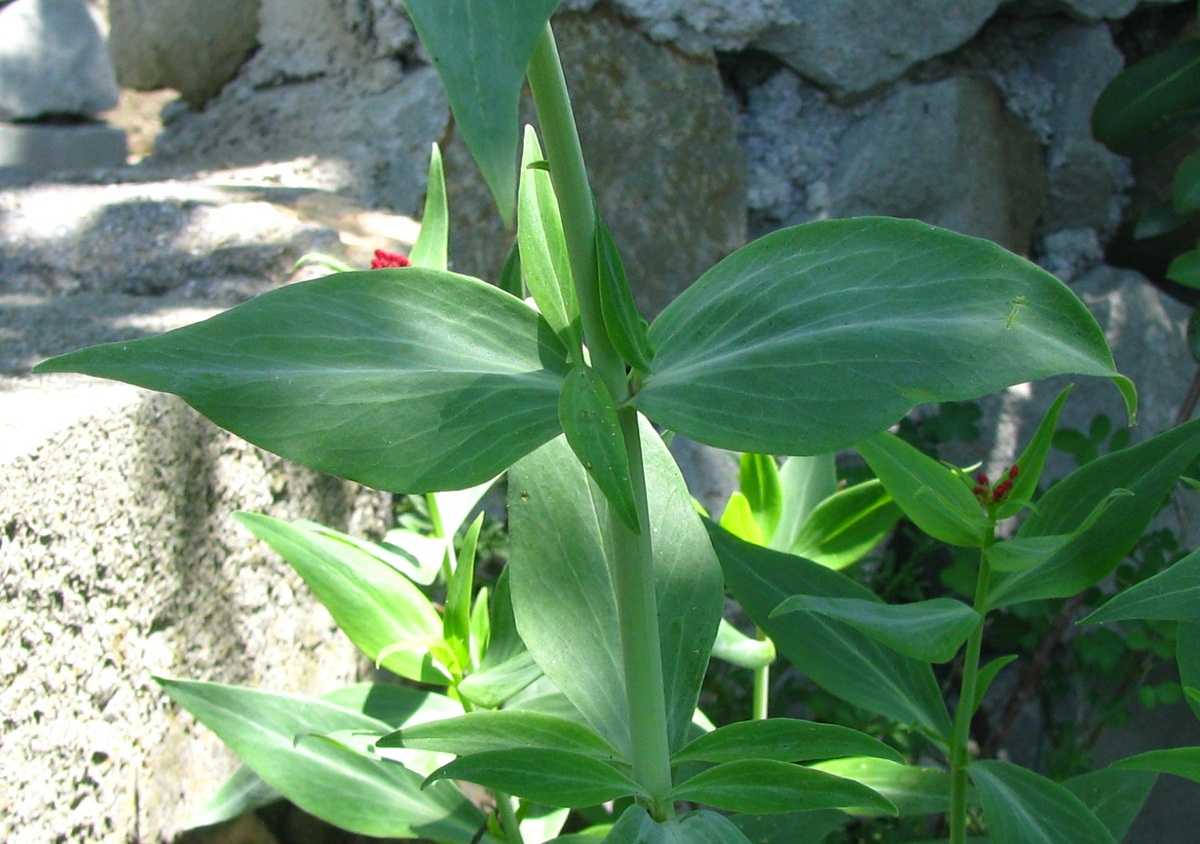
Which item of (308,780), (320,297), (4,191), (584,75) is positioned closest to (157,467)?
(308,780)

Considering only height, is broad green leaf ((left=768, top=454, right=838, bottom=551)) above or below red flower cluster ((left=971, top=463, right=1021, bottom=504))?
below

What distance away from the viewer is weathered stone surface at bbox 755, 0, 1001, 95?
5.76 ft

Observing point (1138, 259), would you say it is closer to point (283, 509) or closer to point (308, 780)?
point (283, 509)

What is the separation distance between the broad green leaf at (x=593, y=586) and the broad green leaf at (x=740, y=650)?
0.15 metres

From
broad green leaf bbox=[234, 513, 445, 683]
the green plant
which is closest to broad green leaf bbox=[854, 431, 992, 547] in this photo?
the green plant

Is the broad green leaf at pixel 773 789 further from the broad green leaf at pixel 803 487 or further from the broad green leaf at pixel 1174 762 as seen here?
the broad green leaf at pixel 803 487

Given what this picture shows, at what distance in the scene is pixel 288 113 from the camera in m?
2.01

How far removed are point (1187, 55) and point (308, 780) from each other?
1.55 metres

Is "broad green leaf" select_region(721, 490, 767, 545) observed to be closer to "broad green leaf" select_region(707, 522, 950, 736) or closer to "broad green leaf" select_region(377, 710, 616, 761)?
"broad green leaf" select_region(707, 522, 950, 736)

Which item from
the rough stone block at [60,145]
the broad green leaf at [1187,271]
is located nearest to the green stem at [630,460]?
the broad green leaf at [1187,271]

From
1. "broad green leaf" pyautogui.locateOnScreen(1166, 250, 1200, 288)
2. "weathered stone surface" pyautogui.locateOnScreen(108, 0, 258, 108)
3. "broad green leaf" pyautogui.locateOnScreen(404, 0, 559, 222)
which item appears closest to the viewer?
"broad green leaf" pyautogui.locateOnScreen(404, 0, 559, 222)

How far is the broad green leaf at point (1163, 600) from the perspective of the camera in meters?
0.62

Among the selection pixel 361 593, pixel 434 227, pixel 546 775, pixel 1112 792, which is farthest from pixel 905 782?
pixel 434 227

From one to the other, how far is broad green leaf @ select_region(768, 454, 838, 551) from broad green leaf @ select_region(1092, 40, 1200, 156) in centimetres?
85
